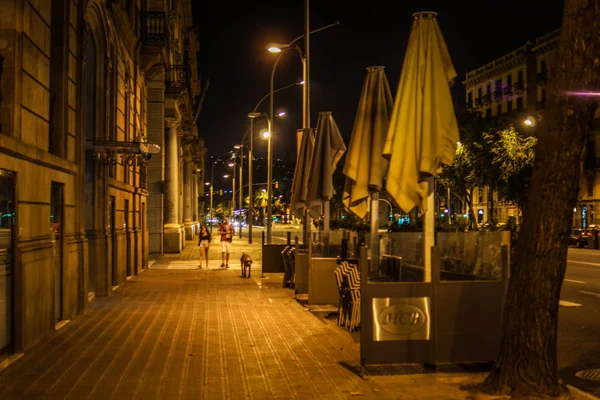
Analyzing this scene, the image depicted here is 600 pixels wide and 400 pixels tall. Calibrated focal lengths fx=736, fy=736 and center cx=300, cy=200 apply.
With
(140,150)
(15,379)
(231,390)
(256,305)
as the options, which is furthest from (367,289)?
(140,150)

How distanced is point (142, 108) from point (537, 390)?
64.6 feet

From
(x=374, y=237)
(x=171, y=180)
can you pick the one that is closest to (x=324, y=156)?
(x=374, y=237)

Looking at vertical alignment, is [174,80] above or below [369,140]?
above

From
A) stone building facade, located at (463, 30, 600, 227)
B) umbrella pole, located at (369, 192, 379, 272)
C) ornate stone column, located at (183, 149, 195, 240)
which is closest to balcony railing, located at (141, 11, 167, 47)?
umbrella pole, located at (369, 192, 379, 272)

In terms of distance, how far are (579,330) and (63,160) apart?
8.34m

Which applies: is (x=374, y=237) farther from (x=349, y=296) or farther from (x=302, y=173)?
(x=302, y=173)

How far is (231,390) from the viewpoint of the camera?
723 cm

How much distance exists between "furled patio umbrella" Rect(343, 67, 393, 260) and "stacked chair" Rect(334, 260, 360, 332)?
725 mm

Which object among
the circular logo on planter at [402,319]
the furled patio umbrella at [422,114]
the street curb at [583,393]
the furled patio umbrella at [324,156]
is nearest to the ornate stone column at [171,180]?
the furled patio umbrella at [324,156]

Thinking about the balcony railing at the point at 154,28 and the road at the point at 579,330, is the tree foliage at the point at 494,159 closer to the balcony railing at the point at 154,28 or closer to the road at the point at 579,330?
the balcony railing at the point at 154,28

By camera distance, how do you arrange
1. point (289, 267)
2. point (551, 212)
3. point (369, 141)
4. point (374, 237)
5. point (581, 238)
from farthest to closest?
point (581, 238) → point (289, 267) → point (374, 237) → point (369, 141) → point (551, 212)

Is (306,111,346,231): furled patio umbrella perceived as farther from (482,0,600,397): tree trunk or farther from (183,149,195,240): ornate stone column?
(183,149,195,240): ornate stone column

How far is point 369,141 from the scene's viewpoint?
10406 mm

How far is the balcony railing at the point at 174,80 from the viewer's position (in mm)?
33000
